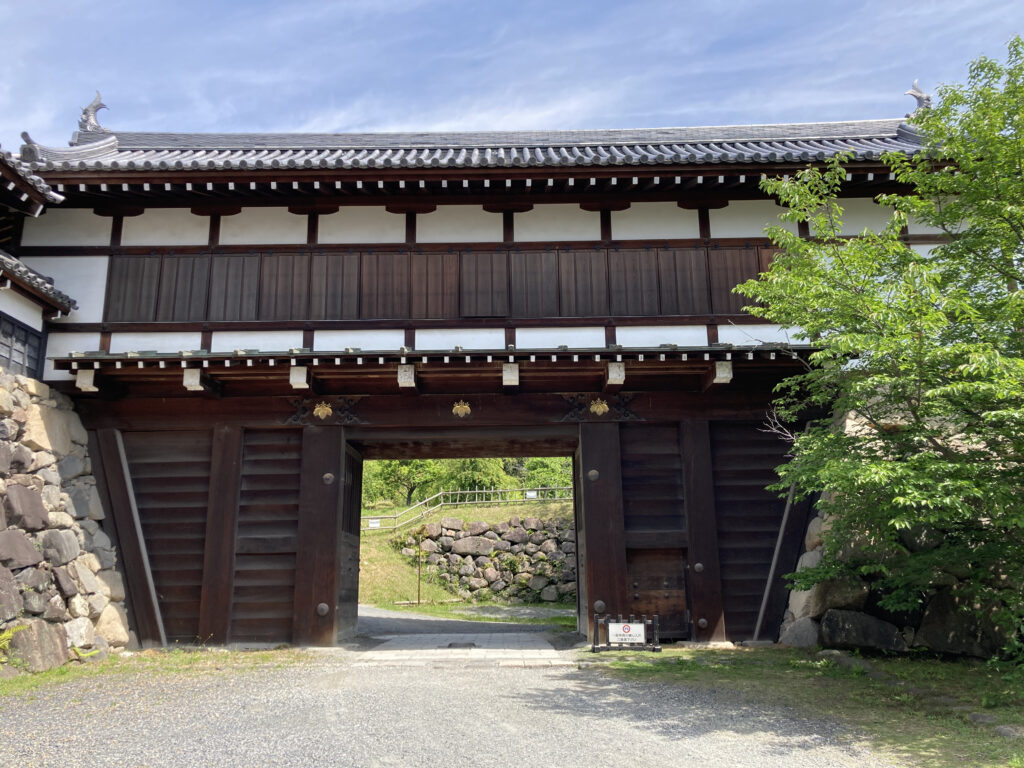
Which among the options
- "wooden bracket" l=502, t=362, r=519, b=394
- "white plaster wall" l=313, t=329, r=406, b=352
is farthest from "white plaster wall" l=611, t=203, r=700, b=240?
"white plaster wall" l=313, t=329, r=406, b=352

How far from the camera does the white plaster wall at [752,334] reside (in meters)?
11.0

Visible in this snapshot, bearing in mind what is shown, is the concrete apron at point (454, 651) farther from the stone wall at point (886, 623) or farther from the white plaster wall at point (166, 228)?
the white plaster wall at point (166, 228)

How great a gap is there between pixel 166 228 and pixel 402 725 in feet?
29.7

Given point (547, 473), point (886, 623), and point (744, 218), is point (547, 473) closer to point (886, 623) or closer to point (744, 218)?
point (744, 218)

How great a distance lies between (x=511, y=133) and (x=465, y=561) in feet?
52.6

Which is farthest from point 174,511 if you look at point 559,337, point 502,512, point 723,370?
point 502,512

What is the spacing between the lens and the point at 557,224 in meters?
11.7

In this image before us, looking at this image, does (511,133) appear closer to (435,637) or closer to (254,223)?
(254,223)

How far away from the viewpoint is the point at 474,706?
6.92 metres

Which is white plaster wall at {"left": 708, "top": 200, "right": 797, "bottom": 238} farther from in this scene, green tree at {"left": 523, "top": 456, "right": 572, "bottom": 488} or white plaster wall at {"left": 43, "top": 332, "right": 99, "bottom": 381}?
green tree at {"left": 523, "top": 456, "right": 572, "bottom": 488}

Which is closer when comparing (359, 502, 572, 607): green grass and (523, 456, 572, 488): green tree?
(359, 502, 572, 607): green grass

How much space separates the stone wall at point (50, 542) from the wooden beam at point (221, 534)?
1.25 meters

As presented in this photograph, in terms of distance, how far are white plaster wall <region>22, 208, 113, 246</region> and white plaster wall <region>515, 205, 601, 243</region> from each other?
22.1 feet

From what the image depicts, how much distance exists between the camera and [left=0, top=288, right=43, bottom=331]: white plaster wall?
10.1 m
